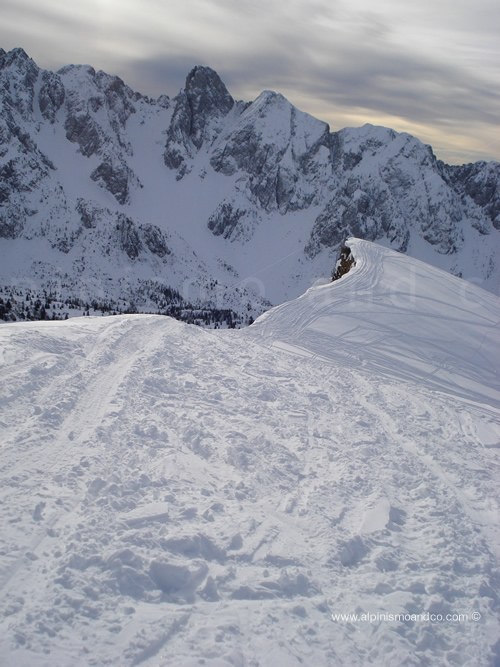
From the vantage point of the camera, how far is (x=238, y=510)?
6.97m

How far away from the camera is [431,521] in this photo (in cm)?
714

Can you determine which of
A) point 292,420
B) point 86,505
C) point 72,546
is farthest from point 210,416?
point 72,546

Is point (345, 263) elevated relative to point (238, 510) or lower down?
elevated

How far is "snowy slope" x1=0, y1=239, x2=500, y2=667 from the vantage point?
16.3 feet

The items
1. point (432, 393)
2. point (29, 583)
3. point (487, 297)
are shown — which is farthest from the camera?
point (487, 297)

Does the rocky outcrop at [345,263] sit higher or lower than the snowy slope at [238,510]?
higher

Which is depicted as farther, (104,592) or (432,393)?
(432,393)

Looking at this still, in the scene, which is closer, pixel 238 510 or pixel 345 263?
pixel 238 510

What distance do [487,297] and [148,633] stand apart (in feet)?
76.9

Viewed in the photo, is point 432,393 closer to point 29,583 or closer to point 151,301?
point 29,583

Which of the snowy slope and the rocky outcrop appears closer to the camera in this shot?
the snowy slope

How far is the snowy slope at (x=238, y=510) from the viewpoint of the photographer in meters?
4.97

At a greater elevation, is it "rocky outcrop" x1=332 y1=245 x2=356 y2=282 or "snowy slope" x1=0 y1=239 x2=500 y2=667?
"rocky outcrop" x1=332 y1=245 x2=356 y2=282

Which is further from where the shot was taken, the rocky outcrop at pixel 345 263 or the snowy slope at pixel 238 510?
the rocky outcrop at pixel 345 263
